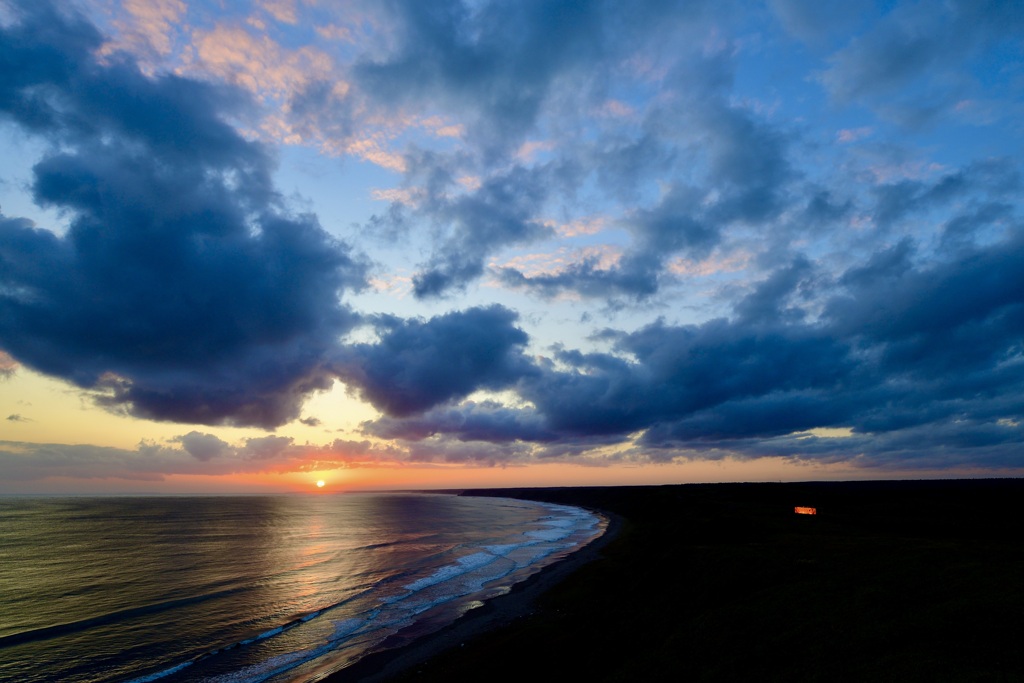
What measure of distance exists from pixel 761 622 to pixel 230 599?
41513mm

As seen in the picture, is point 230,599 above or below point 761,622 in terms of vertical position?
below

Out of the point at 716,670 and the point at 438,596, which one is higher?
the point at 716,670

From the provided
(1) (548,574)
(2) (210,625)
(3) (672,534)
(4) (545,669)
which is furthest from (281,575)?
(3) (672,534)

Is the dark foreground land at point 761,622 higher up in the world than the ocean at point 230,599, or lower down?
higher up

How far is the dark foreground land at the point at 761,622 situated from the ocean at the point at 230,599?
5.87 meters

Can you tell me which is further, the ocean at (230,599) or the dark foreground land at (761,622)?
the ocean at (230,599)

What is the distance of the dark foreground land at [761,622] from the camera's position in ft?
50.7

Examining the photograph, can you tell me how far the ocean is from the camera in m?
27.3

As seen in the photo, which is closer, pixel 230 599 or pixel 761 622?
pixel 761 622

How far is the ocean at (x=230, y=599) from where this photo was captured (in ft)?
89.6

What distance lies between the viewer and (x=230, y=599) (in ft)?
136

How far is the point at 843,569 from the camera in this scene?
91.1ft

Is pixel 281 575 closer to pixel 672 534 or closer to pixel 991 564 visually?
pixel 672 534

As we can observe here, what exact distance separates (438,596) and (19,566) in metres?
56.0
